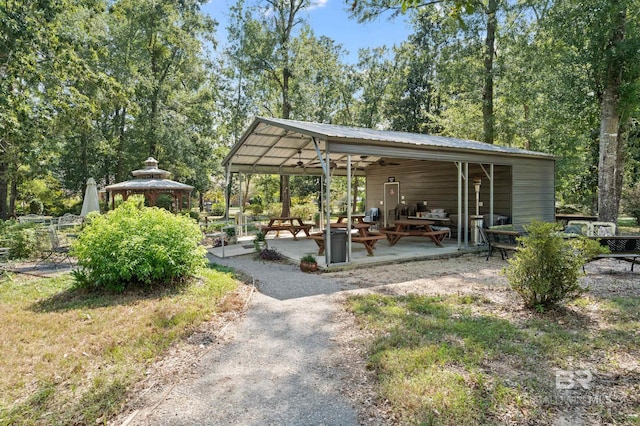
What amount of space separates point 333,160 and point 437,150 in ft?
17.5

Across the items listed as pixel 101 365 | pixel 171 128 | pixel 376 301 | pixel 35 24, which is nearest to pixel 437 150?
pixel 376 301

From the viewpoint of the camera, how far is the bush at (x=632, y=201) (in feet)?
51.9

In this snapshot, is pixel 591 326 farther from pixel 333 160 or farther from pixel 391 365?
pixel 333 160

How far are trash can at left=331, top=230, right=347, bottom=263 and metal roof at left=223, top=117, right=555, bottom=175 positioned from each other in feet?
5.78

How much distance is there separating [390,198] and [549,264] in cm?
1092

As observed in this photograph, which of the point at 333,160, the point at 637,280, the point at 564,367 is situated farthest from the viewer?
the point at 333,160

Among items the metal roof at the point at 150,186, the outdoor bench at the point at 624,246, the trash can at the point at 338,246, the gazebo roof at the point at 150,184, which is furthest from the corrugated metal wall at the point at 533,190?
the metal roof at the point at 150,186

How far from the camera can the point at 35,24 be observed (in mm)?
9055

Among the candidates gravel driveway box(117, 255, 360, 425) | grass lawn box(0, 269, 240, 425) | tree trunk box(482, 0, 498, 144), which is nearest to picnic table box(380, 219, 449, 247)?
gravel driveway box(117, 255, 360, 425)

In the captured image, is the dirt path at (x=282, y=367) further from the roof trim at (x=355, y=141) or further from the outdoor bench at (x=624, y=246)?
the roof trim at (x=355, y=141)

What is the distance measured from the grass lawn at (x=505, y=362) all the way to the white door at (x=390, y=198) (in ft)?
33.1

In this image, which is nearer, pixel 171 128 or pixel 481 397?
pixel 481 397

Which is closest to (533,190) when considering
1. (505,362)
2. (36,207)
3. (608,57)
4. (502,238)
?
(608,57)

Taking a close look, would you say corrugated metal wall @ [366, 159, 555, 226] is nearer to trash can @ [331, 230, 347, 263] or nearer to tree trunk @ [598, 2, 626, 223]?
tree trunk @ [598, 2, 626, 223]
